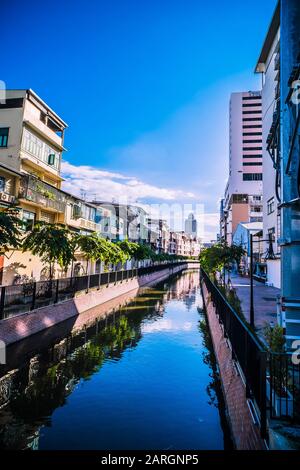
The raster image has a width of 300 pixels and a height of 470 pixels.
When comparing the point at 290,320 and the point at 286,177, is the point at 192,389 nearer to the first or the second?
the point at 290,320

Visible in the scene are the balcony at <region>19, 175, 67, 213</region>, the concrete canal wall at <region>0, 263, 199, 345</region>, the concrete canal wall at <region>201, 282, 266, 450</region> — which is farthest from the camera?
the balcony at <region>19, 175, 67, 213</region>

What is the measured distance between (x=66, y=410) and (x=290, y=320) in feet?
19.5

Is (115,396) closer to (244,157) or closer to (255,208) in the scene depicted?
(255,208)

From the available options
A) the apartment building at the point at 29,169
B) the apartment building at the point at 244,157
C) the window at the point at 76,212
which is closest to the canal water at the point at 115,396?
the apartment building at the point at 29,169

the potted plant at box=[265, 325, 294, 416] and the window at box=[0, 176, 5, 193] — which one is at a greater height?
the window at box=[0, 176, 5, 193]

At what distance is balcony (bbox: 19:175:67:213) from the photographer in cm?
2098

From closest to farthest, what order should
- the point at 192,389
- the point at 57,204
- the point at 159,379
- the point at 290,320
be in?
1. the point at 290,320
2. the point at 192,389
3. the point at 159,379
4. the point at 57,204

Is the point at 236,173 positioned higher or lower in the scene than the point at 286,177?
higher

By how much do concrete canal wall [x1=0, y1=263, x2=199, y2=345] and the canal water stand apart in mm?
1405

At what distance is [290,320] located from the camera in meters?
6.07

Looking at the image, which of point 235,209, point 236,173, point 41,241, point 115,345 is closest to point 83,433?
point 115,345

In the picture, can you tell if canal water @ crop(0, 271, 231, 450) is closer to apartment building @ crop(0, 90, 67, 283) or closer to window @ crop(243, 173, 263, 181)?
apartment building @ crop(0, 90, 67, 283)

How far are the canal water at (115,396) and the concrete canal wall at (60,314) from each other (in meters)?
1.41

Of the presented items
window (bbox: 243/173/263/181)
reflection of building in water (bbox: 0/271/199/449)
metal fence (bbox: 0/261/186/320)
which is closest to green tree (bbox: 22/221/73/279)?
metal fence (bbox: 0/261/186/320)
